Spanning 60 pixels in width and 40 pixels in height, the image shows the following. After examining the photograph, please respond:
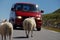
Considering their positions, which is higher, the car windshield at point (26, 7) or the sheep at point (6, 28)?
the car windshield at point (26, 7)

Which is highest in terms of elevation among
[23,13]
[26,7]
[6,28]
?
[26,7]

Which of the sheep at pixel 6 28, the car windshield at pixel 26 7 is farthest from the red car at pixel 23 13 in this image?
the sheep at pixel 6 28

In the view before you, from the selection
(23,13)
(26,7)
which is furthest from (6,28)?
(26,7)

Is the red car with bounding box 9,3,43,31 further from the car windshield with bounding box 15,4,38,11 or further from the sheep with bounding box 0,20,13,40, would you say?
the sheep with bounding box 0,20,13,40

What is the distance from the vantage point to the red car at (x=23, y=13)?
29547mm

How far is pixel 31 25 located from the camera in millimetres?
22391

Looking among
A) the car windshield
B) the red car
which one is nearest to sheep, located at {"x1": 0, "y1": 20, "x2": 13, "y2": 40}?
the red car

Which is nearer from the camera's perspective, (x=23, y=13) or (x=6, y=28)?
(x=6, y=28)

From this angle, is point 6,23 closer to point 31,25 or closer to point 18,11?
point 31,25

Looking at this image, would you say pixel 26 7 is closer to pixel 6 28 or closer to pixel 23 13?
pixel 23 13

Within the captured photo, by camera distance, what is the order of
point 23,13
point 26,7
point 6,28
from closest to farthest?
point 6,28 < point 23,13 < point 26,7

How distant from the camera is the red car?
29547mm

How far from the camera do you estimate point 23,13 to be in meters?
30.0

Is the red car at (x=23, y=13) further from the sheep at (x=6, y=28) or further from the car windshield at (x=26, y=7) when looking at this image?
the sheep at (x=6, y=28)
